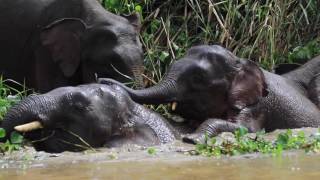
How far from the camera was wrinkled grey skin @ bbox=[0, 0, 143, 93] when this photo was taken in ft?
29.2

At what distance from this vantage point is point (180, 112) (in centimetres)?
805

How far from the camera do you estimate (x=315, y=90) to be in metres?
9.12

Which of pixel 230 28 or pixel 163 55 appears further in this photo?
pixel 230 28

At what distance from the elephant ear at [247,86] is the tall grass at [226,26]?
1538 mm

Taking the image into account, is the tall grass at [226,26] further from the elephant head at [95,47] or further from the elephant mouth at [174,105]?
the elephant mouth at [174,105]

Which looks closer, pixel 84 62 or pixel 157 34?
pixel 84 62

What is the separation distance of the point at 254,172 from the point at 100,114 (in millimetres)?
1890

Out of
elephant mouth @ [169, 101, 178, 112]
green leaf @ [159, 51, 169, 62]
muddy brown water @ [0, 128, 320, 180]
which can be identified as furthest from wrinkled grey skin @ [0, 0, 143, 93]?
muddy brown water @ [0, 128, 320, 180]

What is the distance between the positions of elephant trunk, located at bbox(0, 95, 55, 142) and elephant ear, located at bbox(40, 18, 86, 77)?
2.63m

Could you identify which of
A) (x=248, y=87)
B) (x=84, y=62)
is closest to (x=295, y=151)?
(x=248, y=87)

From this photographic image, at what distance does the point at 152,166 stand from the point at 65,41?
398 cm

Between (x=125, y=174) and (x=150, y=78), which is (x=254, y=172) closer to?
(x=125, y=174)

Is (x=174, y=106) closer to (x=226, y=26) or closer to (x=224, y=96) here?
(x=224, y=96)

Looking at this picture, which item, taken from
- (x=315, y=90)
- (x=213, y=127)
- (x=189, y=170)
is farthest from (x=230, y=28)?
(x=189, y=170)
